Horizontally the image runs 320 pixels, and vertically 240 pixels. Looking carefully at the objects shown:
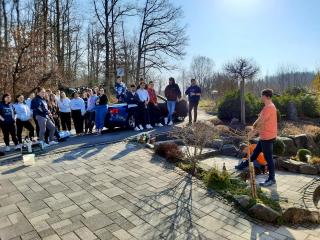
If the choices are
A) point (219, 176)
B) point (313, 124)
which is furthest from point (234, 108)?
point (219, 176)

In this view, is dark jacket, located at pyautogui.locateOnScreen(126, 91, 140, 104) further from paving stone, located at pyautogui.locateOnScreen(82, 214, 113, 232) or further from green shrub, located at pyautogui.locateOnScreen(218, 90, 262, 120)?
paving stone, located at pyautogui.locateOnScreen(82, 214, 113, 232)

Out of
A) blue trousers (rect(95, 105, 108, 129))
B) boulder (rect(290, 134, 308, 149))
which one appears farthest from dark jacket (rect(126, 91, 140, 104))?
boulder (rect(290, 134, 308, 149))

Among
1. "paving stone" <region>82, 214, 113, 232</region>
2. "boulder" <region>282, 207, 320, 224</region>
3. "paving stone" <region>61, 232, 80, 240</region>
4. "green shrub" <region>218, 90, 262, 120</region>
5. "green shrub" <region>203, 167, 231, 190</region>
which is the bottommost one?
"boulder" <region>282, 207, 320, 224</region>

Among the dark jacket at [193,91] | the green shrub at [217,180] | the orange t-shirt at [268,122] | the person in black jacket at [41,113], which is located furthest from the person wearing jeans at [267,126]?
the person in black jacket at [41,113]

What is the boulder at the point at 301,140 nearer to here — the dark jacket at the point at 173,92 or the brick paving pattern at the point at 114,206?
the dark jacket at the point at 173,92

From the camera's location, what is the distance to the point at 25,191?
5.51m

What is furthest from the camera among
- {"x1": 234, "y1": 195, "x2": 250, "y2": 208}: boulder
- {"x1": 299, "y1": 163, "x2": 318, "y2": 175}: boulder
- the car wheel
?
the car wheel

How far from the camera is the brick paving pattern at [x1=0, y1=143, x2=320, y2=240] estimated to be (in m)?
4.19

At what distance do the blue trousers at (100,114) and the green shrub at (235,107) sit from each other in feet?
15.7

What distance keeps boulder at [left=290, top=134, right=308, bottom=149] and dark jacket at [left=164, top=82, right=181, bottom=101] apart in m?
4.21

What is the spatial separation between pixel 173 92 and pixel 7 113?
18.4 feet

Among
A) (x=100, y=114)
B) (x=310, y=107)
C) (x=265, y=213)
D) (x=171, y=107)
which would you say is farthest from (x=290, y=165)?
(x=310, y=107)

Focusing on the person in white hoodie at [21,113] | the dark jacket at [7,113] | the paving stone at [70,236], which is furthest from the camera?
the person in white hoodie at [21,113]

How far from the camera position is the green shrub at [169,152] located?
733cm
